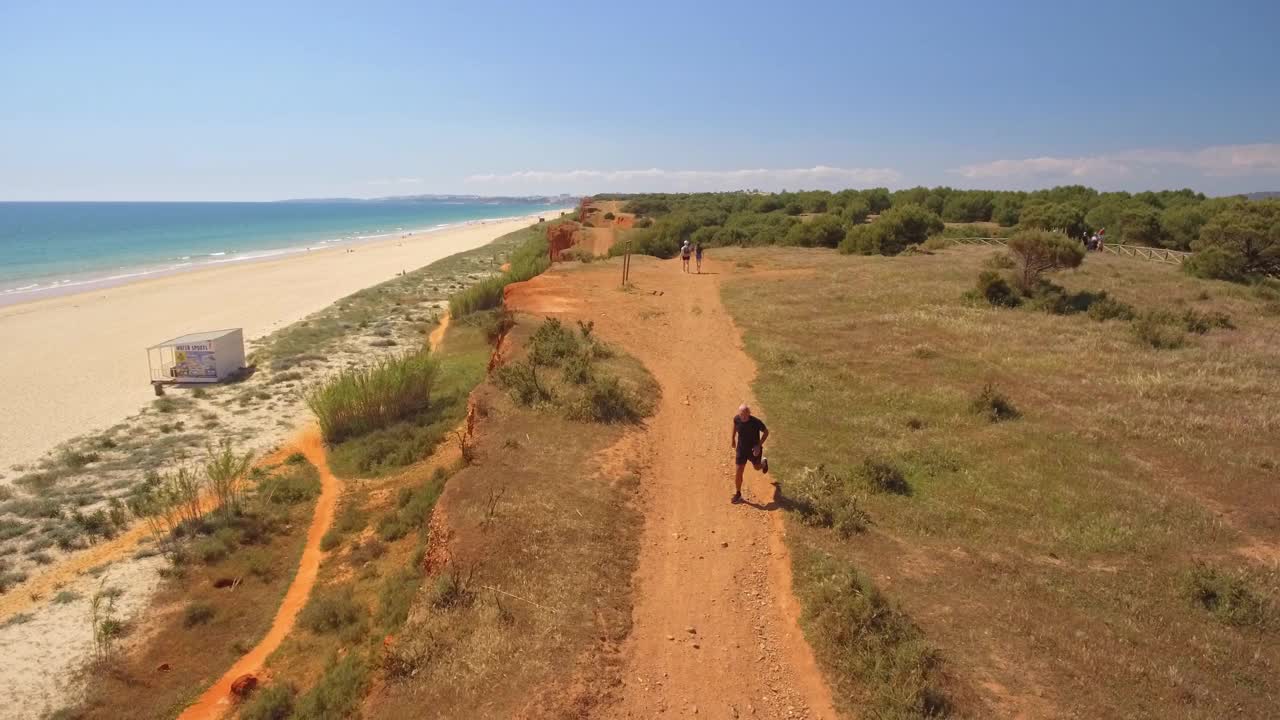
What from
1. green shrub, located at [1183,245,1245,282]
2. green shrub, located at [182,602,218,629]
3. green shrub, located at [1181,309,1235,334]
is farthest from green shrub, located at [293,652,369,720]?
green shrub, located at [1183,245,1245,282]

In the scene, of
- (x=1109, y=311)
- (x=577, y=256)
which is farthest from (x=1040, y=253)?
(x=577, y=256)

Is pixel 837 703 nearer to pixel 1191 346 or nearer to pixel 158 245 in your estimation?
pixel 1191 346

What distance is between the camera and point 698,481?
11812mm

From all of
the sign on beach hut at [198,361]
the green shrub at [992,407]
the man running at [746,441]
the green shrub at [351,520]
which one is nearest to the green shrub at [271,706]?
the green shrub at [351,520]

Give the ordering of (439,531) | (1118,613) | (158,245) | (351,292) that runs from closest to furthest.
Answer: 1. (1118,613)
2. (439,531)
3. (351,292)
4. (158,245)

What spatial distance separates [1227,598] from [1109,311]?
1796 cm

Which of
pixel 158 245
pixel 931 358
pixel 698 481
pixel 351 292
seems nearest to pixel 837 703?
pixel 698 481

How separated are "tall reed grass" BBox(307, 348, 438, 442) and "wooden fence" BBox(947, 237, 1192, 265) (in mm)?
30844

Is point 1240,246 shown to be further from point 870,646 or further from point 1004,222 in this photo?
point 870,646

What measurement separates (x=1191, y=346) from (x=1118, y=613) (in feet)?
53.0

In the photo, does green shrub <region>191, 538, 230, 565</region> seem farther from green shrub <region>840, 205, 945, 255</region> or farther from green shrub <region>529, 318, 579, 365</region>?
green shrub <region>840, 205, 945, 255</region>

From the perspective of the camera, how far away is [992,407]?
14.8 metres

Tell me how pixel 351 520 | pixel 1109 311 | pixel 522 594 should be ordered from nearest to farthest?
pixel 522 594
pixel 351 520
pixel 1109 311

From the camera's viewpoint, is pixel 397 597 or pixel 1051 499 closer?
pixel 397 597
